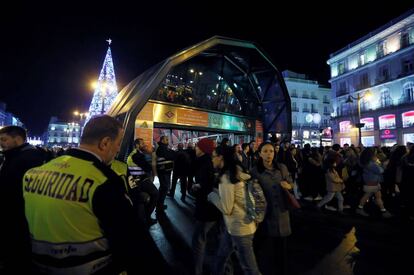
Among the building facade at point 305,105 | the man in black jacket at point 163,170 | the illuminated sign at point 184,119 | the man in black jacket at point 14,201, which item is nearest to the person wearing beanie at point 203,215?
the man in black jacket at point 14,201

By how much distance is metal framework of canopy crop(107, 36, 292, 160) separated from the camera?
45.2ft

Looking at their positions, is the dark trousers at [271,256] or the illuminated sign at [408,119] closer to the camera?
the dark trousers at [271,256]

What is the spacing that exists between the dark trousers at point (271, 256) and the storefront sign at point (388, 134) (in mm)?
34193

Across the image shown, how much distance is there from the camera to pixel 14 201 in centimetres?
238

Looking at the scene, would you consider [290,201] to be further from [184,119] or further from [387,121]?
[387,121]

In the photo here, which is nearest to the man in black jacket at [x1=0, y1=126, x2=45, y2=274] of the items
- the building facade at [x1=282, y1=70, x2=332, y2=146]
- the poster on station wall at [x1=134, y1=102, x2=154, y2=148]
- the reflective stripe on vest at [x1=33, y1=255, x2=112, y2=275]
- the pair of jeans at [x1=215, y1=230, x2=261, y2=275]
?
the reflective stripe on vest at [x1=33, y1=255, x2=112, y2=275]

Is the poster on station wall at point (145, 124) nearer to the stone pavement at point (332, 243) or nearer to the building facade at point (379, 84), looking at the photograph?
the stone pavement at point (332, 243)

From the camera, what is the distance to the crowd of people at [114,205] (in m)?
1.39

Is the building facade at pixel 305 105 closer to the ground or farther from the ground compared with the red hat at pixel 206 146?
farther from the ground

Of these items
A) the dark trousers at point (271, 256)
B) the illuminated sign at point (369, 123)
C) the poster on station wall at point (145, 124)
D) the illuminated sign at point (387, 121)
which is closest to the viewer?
the dark trousers at point (271, 256)

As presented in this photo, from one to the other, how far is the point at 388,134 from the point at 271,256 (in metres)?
35.3

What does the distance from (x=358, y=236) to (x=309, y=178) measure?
296 cm

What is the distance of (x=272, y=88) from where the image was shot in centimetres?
1861

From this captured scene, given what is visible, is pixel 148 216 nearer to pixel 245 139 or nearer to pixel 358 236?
pixel 358 236
